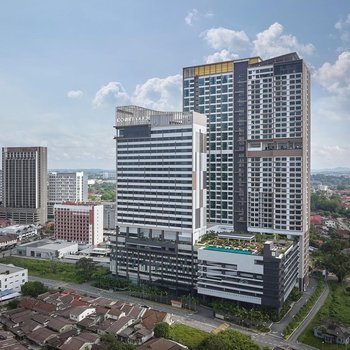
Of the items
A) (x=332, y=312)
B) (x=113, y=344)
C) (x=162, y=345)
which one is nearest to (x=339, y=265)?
(x=332, y=312)

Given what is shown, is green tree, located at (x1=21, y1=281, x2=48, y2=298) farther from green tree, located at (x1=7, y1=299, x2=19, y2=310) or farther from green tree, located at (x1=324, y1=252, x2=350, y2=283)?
green tree, located at (x1=324, y1=252, x2=350, y2=283)

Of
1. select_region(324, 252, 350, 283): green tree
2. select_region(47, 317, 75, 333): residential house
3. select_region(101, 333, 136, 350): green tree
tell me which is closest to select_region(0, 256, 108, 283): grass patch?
select_region(47, 317, 75, 333): residential house

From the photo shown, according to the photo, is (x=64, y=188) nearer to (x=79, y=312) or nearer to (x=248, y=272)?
(x=79, y=312)

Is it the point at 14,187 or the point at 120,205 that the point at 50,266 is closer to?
the point at 120,205

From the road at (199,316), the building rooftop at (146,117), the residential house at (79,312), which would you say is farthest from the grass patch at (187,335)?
the building rooftop at (146,117)

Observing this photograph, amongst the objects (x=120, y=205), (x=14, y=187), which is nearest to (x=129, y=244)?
(x=120, y=205)

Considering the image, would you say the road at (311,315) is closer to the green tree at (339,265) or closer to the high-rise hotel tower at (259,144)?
the green tree at (339,265)
